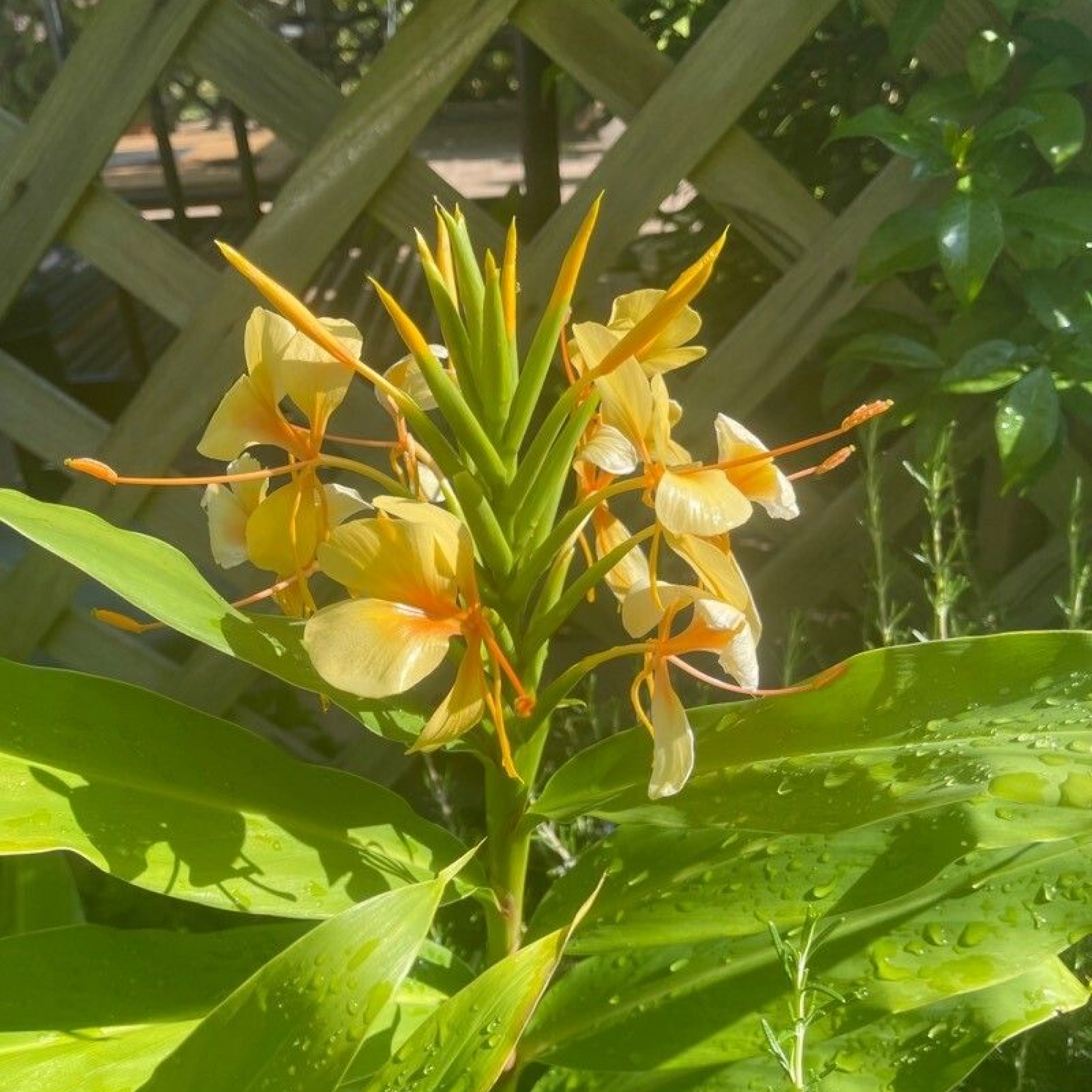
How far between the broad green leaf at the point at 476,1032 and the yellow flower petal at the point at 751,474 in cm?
27

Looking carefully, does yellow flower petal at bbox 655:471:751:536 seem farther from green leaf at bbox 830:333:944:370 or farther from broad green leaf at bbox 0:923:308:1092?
green leaf at bbox 830:333:944:370

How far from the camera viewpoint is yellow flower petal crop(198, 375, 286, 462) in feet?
2.27

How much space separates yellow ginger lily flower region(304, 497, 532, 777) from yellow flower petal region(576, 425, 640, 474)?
0.11m

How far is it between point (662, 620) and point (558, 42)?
0.83 m

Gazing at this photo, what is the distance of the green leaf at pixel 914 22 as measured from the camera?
1.15 m

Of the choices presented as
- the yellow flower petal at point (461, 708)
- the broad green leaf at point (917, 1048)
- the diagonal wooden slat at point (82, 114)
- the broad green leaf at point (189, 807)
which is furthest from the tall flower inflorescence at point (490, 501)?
the diagonal wooden slat at point (82, 114)

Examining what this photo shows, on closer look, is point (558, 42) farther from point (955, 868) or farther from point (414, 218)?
point (955, 868)

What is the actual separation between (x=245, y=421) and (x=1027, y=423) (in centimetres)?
80

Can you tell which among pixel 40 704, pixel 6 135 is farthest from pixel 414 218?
pixel 40 704

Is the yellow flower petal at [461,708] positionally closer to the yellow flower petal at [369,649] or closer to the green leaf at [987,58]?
the yellow flower petal at [369,649]

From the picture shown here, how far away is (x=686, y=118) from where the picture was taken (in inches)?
48.4

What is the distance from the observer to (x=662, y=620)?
63 cm

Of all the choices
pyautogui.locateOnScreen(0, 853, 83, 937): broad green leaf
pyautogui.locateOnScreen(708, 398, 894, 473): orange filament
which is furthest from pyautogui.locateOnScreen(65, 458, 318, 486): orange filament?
pyautogui.locateOnScreen(0, 853, 83, 937): broad green leaf

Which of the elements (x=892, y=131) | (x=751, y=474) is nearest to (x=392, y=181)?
(x=892, y=131)
